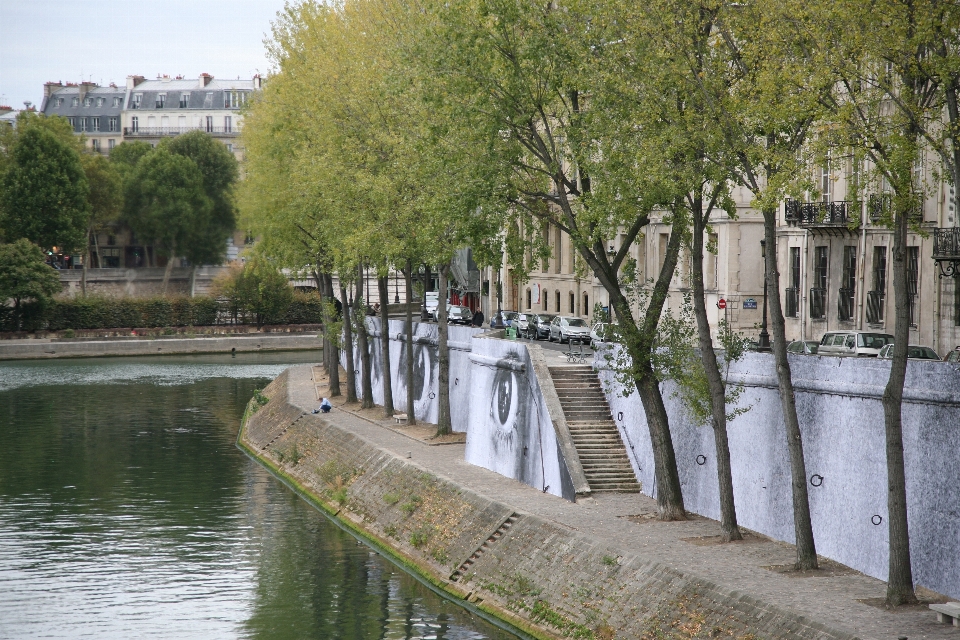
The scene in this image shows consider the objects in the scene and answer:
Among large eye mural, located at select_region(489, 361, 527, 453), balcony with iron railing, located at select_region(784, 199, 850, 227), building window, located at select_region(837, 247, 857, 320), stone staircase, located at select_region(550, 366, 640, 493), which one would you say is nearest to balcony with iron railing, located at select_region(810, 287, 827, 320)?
building window, located at select_region(837, 247, 857, 320)

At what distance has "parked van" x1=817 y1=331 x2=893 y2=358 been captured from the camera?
3934cm

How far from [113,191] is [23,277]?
23096 mm

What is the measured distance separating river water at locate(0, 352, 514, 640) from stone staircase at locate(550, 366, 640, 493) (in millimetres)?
5969

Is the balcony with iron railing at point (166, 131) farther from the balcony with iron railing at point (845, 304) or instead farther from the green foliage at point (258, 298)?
the balcony with iron railing at point (845, 304)

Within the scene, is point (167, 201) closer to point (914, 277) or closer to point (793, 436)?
point (914, 277)

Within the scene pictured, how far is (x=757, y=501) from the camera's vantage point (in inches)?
1120

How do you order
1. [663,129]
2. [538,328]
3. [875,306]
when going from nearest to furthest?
1. [663,129]
2. [875,306]
3. [538,328]

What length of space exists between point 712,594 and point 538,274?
173 feet

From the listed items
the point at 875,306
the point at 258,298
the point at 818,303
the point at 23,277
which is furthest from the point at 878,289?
Result: the point at 23,277

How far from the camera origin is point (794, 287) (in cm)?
4841

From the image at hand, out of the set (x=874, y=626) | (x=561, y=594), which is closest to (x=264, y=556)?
(x=561, y=594)

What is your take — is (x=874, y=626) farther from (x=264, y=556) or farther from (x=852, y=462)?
(x=264, y=556)

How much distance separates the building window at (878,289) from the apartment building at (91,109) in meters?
134

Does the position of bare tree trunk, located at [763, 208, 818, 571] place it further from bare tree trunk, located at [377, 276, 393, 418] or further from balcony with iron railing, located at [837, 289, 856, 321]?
bare tree trunk, located at [377, 276, 393, 418]
